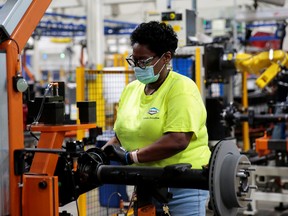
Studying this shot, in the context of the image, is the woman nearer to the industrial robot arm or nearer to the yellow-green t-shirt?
the yellow-green t-shirt

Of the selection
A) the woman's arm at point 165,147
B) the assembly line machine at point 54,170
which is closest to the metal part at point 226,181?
the assembly line machine at point 54,170

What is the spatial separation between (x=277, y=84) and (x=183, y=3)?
2540 mm

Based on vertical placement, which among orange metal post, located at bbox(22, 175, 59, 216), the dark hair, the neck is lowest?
orange metal post, located at bbox(22, 175, 59, 216)

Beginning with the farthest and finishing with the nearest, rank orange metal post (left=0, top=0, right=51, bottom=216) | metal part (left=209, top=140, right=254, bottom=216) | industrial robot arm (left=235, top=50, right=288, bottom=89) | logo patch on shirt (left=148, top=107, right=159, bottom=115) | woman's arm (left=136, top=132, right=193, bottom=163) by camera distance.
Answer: industrial robot arm (left=235, top=50, right=288, bottom=89) < logo patch on shirt (left=148, top=107, right=159, bottom=115) < woman's arm (left=136, top=132, right=193, bottom=163) < orange metal post (left=0, top=0, right=51, bottom=216) < metal part (left=209, top=140, right=254, bottom=216)

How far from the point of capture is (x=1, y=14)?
2.20 m

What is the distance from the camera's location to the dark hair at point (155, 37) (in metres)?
2.59

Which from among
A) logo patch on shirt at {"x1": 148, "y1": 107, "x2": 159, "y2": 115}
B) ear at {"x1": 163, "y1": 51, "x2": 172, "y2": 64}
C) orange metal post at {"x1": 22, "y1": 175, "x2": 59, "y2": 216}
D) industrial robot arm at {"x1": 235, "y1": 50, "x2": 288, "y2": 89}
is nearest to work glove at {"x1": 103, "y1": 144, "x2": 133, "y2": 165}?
logo patch on shirt at {"x1": 148, "y1": 107, "x2": 159, "y2": 115}

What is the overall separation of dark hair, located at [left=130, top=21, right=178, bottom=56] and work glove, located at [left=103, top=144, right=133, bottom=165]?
50cm

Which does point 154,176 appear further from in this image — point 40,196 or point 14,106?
point 14,106

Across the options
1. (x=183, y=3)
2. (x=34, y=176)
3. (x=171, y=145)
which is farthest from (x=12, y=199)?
(x=183, y=3)

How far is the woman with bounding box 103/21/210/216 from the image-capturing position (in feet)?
8.07

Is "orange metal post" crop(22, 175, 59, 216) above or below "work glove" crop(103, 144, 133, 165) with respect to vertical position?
below

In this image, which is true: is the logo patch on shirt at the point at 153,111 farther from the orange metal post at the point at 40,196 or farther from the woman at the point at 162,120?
the orange metal post at the point at 40,196

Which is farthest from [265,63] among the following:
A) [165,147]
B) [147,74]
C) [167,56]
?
[165,147]
